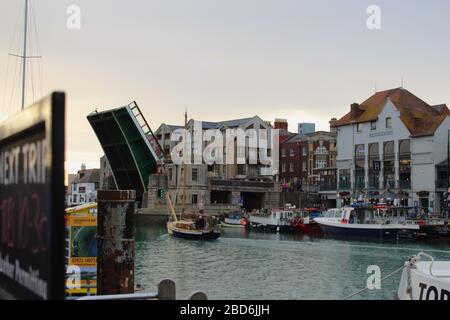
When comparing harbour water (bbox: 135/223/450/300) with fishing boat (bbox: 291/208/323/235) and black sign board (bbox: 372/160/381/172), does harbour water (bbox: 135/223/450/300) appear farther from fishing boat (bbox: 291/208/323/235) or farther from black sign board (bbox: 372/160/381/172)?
black sign board (bbox: 372/160/381/172)

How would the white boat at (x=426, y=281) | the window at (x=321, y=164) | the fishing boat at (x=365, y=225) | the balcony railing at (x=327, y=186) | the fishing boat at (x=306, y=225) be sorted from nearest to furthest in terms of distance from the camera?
the white boat at (x=426, y=281), the fishing boat at (x=365, y=225), the fishing boat at (x=306, y=225), the balcony railing at (x=327, y=186), the window at (x=321, y=164)

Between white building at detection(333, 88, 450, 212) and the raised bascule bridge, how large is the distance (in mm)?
22814

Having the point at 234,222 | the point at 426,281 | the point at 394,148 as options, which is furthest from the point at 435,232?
the point at 426,281

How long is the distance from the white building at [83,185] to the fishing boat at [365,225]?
45006 mm

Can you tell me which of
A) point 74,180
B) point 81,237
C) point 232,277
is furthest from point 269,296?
point 74,180

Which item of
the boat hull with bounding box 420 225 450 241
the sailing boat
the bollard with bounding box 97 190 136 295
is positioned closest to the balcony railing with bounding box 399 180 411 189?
the boat hull with bounding box 420 225 450 241

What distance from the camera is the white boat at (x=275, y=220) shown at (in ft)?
190

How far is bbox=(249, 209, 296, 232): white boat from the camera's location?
190 feet

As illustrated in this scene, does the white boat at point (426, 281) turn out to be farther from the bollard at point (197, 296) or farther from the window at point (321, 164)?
the window at point (321, 164)

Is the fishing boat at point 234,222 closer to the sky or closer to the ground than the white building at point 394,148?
closer to the ground

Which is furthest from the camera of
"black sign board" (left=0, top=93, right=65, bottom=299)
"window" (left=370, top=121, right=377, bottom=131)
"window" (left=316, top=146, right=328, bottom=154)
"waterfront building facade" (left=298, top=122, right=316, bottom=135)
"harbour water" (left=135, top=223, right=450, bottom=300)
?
"waterfront building facade" (left=298, top=122, right=316, bottom=135)

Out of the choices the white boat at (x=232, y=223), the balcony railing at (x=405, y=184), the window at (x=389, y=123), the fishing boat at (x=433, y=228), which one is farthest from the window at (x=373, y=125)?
the white boat at (x=232, y=223)

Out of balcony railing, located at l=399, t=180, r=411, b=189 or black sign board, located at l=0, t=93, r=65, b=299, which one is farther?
balcony railing, located at l=399, t=180, r=411, b=189

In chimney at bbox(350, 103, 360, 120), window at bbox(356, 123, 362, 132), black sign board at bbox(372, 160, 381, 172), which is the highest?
chimney at bbox(350, 103, 360, 120)
